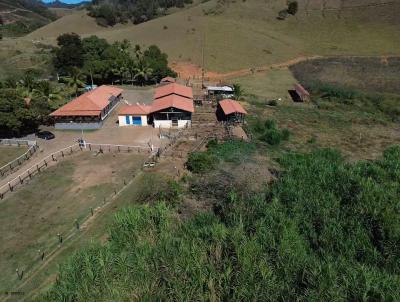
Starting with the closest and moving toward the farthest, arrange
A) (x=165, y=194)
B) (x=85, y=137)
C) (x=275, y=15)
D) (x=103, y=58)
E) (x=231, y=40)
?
(x=165, y=194)
(x=85, y=137)
(x=103, y=58)
(x=231, y=40)
(x=275, y=15)

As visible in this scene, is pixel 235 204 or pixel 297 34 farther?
pixel 297 34

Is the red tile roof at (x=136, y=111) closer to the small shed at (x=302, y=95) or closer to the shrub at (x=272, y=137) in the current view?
the shrub at (x=272, y=137)

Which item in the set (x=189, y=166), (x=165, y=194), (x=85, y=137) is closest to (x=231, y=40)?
(x=85, y=137)

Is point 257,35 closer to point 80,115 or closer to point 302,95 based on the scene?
point 302,95

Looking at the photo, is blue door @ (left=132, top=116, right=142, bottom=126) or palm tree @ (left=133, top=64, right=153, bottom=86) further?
palm tree @ (left=133, top=64, right=153, bottom=86)

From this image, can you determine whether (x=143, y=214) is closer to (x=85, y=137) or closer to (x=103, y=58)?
(x=85, y=137)

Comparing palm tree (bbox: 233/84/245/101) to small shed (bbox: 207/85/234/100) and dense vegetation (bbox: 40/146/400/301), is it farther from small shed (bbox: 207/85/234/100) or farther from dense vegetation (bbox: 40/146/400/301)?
dense vegetation (bbox: 40/146/400/301)

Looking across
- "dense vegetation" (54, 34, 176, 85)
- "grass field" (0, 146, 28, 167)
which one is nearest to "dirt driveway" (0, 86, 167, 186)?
"grass field" (0, 146, 28, 167)
